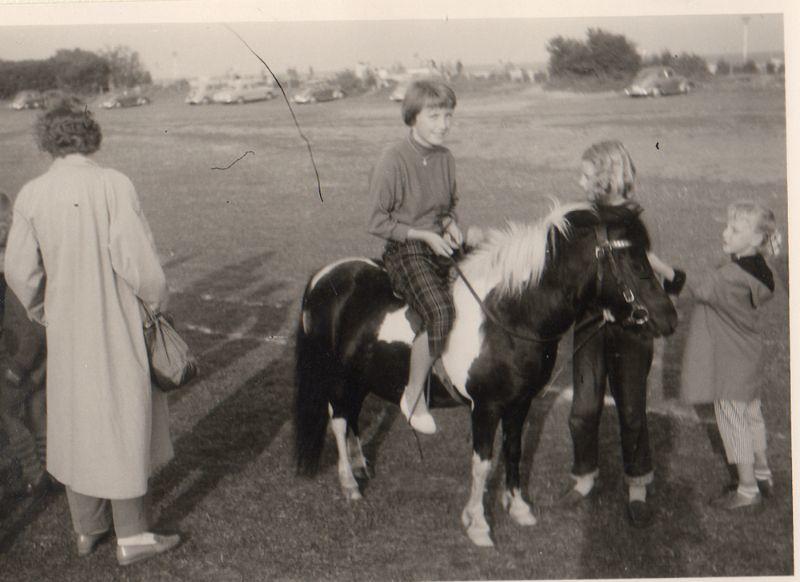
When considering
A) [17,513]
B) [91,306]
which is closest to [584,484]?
[91,306]

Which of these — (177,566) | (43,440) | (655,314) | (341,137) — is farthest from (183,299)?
(655,314)

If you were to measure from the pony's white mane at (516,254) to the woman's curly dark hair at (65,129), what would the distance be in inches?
62.5

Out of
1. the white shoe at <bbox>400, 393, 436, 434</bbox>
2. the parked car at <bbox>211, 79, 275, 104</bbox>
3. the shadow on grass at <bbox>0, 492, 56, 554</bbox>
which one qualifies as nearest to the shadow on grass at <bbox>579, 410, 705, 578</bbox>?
the white shoe at <bbox>400, 393, 436, 434</bbox>

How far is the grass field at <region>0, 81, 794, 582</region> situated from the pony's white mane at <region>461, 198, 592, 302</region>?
0.52 m

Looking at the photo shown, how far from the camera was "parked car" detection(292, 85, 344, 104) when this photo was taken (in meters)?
4.43

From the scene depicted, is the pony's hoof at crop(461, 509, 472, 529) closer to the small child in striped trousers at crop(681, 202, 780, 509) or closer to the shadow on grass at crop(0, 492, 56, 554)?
the small child in striped trousers at crop(681, 202, 780, 509)

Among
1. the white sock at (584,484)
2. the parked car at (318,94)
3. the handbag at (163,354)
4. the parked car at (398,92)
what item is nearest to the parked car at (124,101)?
the parked car at (318,94)

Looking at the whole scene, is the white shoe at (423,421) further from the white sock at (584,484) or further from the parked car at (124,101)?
the parked car at (124,101)

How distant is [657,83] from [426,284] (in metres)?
2.24

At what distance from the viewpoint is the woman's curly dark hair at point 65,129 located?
9.22 feet

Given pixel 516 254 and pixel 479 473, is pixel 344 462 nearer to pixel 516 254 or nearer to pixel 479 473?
pixel 479 473

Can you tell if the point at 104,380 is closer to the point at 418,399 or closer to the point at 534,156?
the point at 418,399

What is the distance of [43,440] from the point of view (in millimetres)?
3713

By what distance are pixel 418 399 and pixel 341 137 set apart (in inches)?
105
